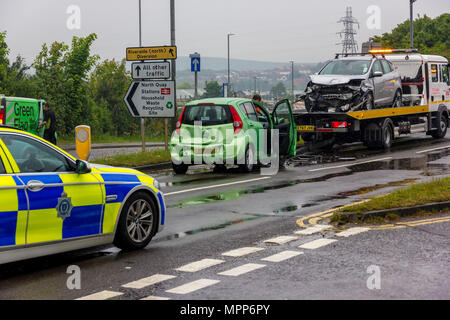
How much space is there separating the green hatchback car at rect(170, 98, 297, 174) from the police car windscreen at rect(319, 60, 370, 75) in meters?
4.80

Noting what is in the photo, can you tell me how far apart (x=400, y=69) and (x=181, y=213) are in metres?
16.6

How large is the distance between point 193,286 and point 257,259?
1346 millimetres

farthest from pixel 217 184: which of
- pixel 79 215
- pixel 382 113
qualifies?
pixel 382 113

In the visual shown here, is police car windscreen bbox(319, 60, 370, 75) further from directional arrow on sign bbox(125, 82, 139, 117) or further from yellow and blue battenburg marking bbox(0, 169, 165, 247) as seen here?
yellow and blue battenburg marking bbox(0, 169, 165, 247)

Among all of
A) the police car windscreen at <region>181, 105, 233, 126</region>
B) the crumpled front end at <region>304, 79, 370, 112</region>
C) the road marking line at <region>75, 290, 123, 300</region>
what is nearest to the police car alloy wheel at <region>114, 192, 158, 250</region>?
the road marking line at <region>75, 290, 123, 300</region>

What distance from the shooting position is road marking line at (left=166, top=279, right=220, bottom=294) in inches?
274

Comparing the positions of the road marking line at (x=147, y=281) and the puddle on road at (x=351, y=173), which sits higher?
the puddle on road at (x=351, y=173)

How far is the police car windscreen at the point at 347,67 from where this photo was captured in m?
22.8

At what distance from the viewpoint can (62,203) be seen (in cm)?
793

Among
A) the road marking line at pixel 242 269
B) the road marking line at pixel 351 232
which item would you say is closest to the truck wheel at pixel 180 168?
the road marking line at pixel 351 232

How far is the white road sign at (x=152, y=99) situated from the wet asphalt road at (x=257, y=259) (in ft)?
23.2

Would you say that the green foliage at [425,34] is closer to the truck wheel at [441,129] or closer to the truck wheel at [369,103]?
the truck wheel at [441,129]

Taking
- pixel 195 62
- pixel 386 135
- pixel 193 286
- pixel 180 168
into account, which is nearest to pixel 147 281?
pixel 193 286
